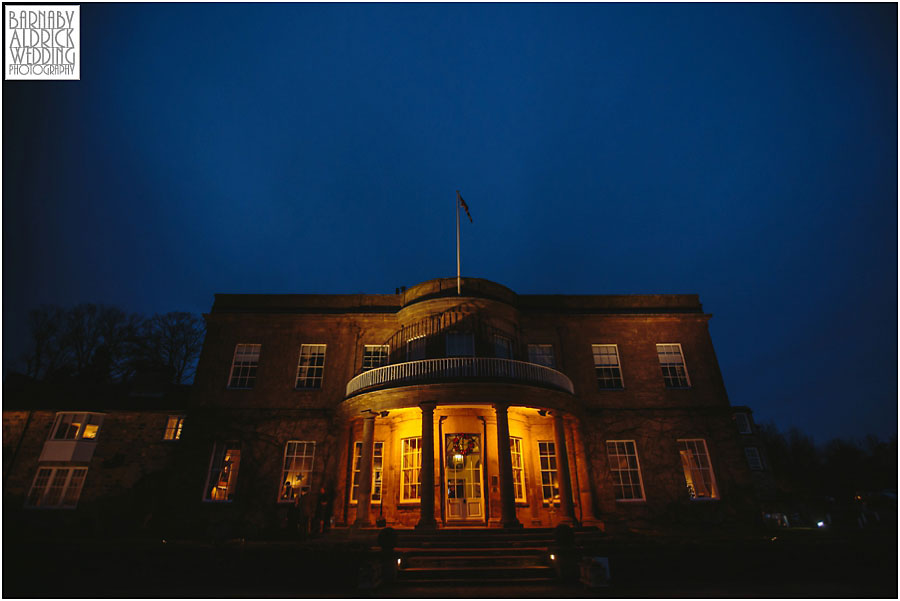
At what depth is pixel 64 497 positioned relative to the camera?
16266 mm

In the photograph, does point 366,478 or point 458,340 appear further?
point 458,340

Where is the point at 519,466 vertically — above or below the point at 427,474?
above

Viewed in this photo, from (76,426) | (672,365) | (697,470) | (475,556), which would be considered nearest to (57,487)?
(76,426)

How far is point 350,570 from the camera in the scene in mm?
8828

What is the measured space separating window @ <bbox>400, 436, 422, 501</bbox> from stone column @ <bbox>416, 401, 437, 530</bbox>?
1818mm

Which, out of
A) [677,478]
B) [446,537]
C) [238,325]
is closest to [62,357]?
[238,325]

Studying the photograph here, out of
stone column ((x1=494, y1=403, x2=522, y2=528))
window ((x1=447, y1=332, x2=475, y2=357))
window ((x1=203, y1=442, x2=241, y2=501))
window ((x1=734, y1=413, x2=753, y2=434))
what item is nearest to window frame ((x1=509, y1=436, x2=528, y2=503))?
stone column ((x1=494, y1=403, x2=522, y2=528))

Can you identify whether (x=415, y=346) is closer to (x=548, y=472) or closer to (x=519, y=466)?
(x=519, y=466)

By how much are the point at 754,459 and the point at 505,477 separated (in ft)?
97.4

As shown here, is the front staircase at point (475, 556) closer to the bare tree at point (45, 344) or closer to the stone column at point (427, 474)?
the stone column at point (427, 474)

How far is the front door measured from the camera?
14594mm

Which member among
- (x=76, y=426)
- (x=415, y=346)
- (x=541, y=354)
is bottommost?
(x=76, y=426)

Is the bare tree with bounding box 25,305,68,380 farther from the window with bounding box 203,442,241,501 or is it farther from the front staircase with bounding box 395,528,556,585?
the front staircase with bounding box 395,528,556,585

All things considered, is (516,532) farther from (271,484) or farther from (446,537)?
(271,484)
